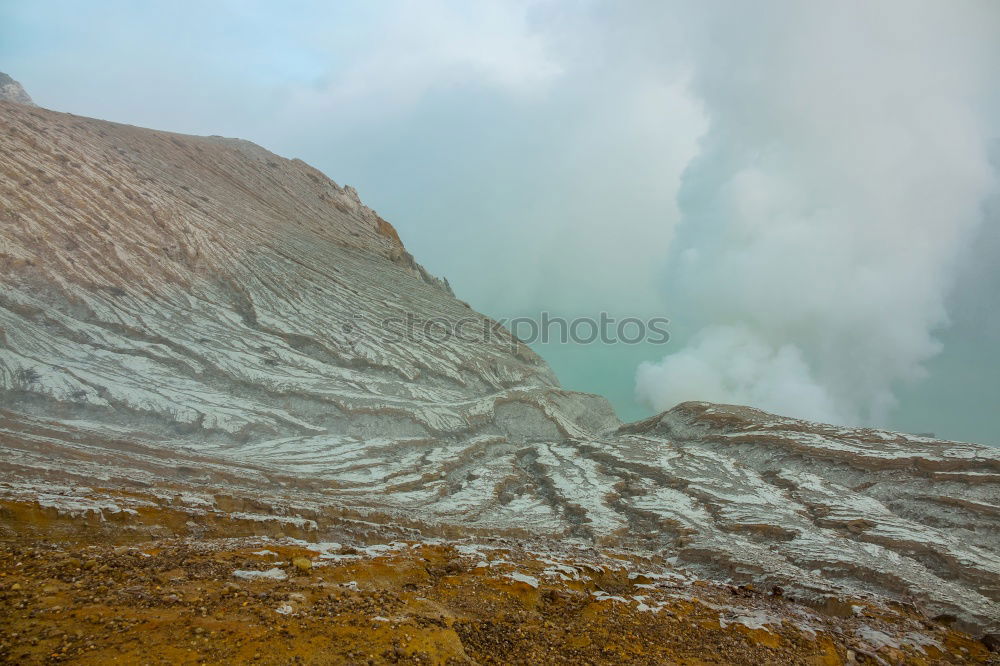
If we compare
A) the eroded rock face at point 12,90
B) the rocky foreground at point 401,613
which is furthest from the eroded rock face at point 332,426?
the eroded rock face at point 12,90

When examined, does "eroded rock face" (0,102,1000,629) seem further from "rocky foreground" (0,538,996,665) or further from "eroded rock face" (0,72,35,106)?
"eroded rock face" (0,72,35,106)

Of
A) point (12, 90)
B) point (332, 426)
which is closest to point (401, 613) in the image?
point (332, 426)

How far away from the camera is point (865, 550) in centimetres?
2162

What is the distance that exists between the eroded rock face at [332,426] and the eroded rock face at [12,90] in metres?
71.6

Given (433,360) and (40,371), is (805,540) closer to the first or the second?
(433,360)

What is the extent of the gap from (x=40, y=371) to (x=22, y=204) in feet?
47.2

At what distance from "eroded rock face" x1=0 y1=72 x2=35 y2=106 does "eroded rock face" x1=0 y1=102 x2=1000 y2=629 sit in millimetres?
Answer: 71555

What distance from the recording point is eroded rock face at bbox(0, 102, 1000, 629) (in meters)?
20.3

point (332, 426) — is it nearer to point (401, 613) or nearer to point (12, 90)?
point (401, 613)

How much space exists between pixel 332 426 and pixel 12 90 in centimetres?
11252

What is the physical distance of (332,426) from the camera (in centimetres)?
3378

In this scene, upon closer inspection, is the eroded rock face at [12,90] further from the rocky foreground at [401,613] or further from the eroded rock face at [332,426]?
the rocky foreground at [401,613]

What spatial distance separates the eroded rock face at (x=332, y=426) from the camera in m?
20.3

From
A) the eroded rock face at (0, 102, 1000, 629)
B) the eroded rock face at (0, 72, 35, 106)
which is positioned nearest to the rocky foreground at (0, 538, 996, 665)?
the eroded rock face at (0, 102, 1000, 629)
